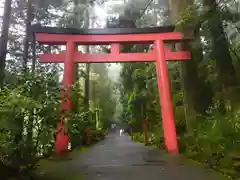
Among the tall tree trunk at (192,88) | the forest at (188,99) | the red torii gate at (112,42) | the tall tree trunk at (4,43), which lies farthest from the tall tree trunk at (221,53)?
the tall tree trunk at (4,43)

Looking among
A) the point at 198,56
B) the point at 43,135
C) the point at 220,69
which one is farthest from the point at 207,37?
the point at 43,135

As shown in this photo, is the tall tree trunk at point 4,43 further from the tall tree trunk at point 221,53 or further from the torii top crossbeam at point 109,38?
the tall tree trunk at point 221,53

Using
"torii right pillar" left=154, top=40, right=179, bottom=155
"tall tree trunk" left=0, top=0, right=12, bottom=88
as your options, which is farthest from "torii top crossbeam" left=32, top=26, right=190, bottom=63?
"tall tree trunk" left=0, top=0, right=12, bottom=88

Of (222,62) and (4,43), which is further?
(4,43)

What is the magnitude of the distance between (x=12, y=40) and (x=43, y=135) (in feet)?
32.7

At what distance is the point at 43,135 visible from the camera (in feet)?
13.4

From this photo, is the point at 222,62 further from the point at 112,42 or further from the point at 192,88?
the point at 112,42

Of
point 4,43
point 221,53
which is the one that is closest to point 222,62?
point 221,53

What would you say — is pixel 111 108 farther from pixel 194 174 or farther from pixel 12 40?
pixel 194 174

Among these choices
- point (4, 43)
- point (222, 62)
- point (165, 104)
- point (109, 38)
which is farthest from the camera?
point (109, 38)

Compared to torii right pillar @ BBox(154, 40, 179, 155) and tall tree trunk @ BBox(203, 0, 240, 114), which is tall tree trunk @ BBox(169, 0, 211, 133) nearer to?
torii right pillar @ BBox(154, 40, 179, 155)

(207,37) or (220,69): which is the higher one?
(207,37)

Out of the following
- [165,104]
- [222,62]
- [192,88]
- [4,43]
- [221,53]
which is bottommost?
[165,104]

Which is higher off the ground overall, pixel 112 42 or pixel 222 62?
pixel 112 42
